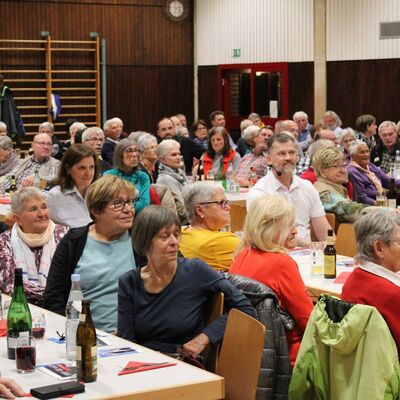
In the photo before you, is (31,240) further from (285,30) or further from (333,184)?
(285,30)

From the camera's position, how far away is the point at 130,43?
1923cm

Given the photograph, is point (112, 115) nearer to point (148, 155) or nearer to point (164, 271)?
point (148, 155)

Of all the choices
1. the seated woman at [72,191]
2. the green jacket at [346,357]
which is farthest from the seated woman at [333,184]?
the green jacket at [346,357]

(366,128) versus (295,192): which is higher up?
(366,128)

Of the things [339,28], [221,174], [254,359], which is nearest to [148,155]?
[221,174]

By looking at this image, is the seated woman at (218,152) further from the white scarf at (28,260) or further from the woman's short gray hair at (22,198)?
the white scarf at (28,260)

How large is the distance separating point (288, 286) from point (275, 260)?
14 cm

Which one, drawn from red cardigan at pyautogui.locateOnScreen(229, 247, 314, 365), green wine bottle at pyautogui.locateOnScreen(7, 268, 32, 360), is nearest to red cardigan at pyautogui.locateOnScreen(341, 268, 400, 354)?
red cardigan at pyautogui.locateOnScreen(229, 247, 314, 365)

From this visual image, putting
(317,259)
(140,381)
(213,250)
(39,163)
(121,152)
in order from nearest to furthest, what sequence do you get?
(140,381) → (213,250) → (317,259) → (121,152) → (39,163)

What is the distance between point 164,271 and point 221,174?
651 cm

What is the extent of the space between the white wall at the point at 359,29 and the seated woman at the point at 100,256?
39.3 ft

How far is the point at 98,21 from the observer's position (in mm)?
18844

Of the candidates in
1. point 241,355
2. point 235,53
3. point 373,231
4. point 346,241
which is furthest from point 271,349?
point 235,53

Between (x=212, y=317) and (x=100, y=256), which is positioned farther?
(x=100, y=256)
